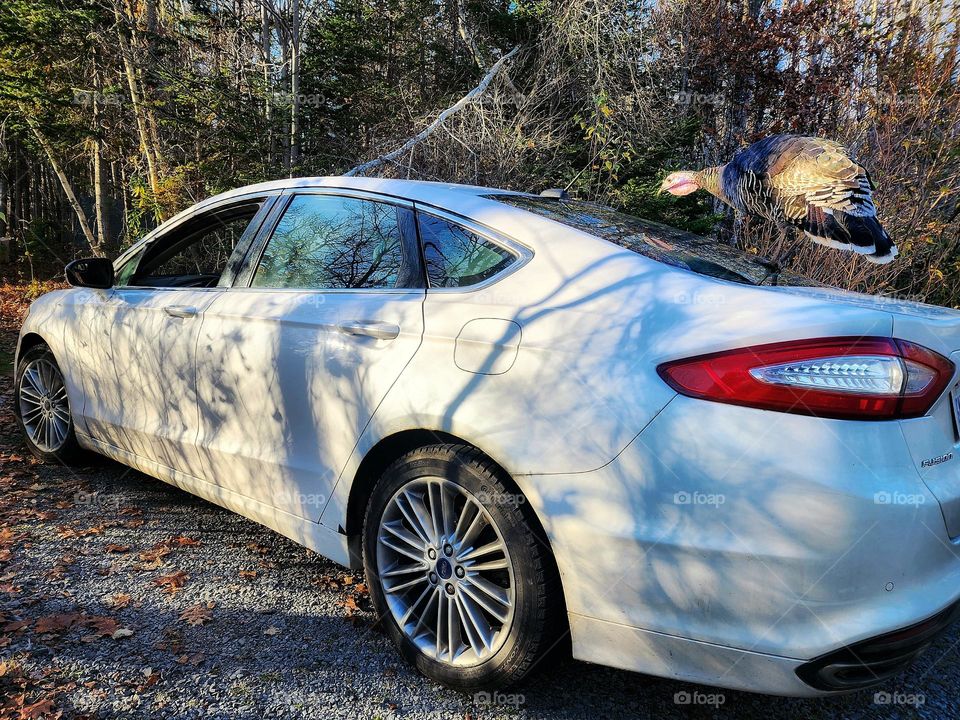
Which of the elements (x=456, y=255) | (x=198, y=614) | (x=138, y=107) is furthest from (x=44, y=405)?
(x=138, y=107)

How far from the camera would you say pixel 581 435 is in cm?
187

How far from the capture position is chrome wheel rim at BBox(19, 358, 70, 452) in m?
4.14

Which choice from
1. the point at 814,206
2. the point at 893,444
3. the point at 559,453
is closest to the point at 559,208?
the point at 559,453

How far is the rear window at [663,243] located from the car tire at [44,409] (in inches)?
121

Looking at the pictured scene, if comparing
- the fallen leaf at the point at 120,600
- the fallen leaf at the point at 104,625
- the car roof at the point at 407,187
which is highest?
the car roof at the point at 407,187

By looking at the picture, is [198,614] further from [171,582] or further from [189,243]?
[189,243]

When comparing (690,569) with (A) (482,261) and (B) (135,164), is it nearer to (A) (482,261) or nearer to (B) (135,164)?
(A) (482,261)

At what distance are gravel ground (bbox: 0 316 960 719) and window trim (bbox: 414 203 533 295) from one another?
126 cm

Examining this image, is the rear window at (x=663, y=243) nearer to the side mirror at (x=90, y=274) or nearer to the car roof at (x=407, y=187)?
the car roof at (x=407, y=187)

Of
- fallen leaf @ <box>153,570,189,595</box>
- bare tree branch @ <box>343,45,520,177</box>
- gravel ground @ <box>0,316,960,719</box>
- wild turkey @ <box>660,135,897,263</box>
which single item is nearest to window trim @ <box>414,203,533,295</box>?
gravel ground @ <box>0,316,960,719</box>

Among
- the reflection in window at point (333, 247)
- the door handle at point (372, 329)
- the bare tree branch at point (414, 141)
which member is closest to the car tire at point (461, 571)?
the door handle at point (372, 329)

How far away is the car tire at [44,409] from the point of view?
4.13m

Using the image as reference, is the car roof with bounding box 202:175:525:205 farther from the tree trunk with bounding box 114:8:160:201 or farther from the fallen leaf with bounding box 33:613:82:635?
the tree trunk with bounding box 114:8:160:201

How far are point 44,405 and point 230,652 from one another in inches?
104
